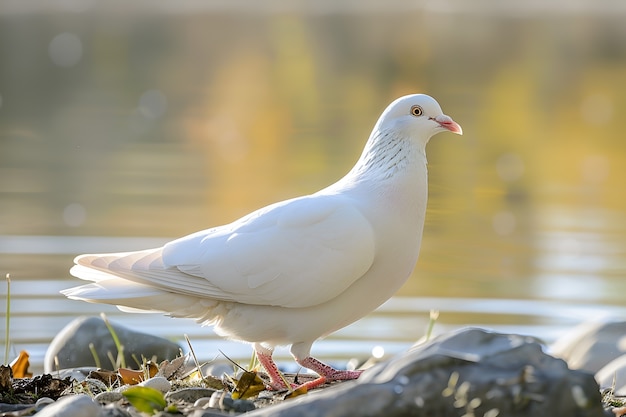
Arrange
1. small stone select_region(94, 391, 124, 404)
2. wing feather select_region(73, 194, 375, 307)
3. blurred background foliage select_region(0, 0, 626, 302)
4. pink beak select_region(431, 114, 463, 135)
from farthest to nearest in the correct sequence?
1. blurred background foliage select_region(0, 0, 626, 302)
2. pink beak select_region(431, 114, 463, 135)
3. wing feather select_region(73, 194, 375, 307)
4. small stone select_region(94, 391, 124, 404)

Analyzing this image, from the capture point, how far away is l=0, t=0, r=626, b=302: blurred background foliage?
34.8 ft

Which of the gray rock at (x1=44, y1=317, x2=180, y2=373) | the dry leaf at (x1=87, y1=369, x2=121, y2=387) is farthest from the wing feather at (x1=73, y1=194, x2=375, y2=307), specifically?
the gray rock at (x1=44, y1=317, x2=180, y2=373)

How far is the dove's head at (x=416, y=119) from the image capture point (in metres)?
5.34

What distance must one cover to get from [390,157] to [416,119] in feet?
0.76

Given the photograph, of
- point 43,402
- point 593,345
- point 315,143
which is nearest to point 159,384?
point 43,402

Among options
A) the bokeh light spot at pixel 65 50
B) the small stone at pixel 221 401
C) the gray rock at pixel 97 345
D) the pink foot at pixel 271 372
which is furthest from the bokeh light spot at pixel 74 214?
the bokeh light spot at pixel 65 50

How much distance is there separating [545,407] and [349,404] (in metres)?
0.64

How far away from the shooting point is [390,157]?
5281 millimetres

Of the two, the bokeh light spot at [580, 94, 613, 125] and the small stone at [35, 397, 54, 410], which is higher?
the bokeh light spot at [580, 94, 613, 125]

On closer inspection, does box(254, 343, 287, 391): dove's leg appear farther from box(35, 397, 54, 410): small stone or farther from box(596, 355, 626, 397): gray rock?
box(596, 355, 626, 397): gray rock

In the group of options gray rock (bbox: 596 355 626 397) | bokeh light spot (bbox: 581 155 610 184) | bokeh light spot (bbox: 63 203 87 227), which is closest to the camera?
gray rock (bbox: 596 355 626 397)

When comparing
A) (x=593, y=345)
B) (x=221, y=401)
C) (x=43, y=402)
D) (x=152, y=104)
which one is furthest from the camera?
(x=152, y=104)

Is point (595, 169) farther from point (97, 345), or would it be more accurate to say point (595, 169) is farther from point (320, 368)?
point (320, 368)

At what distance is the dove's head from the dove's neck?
40mm
